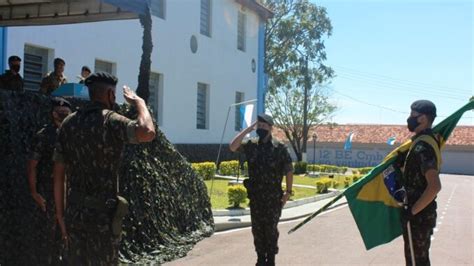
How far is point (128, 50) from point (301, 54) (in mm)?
21928

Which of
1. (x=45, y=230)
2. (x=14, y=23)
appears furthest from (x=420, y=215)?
(x=14, y=23)

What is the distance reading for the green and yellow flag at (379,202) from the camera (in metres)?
4.81

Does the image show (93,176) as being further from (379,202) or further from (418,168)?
(379,202)

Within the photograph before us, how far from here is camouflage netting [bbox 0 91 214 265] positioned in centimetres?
578

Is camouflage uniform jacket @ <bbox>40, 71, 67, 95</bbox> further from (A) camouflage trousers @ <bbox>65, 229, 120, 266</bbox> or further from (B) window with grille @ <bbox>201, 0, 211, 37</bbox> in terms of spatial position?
(B) window with grille @ <bbox>201, 0, 211, 37</bbox>

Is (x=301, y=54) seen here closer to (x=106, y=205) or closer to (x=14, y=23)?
(x=14, y=23)

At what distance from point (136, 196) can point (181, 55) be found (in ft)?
41.0

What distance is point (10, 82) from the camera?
25.9 ft

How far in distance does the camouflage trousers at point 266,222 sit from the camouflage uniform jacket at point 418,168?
160 cm

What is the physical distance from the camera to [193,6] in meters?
19.9

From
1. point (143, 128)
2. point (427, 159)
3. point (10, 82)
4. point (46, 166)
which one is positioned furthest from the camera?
point (10, 82)

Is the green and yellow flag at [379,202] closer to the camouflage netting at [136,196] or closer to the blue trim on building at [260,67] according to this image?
the camouflage netting at [136,196]

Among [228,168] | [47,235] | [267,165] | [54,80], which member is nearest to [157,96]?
[228,168]

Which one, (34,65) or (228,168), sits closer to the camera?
(34,65)
